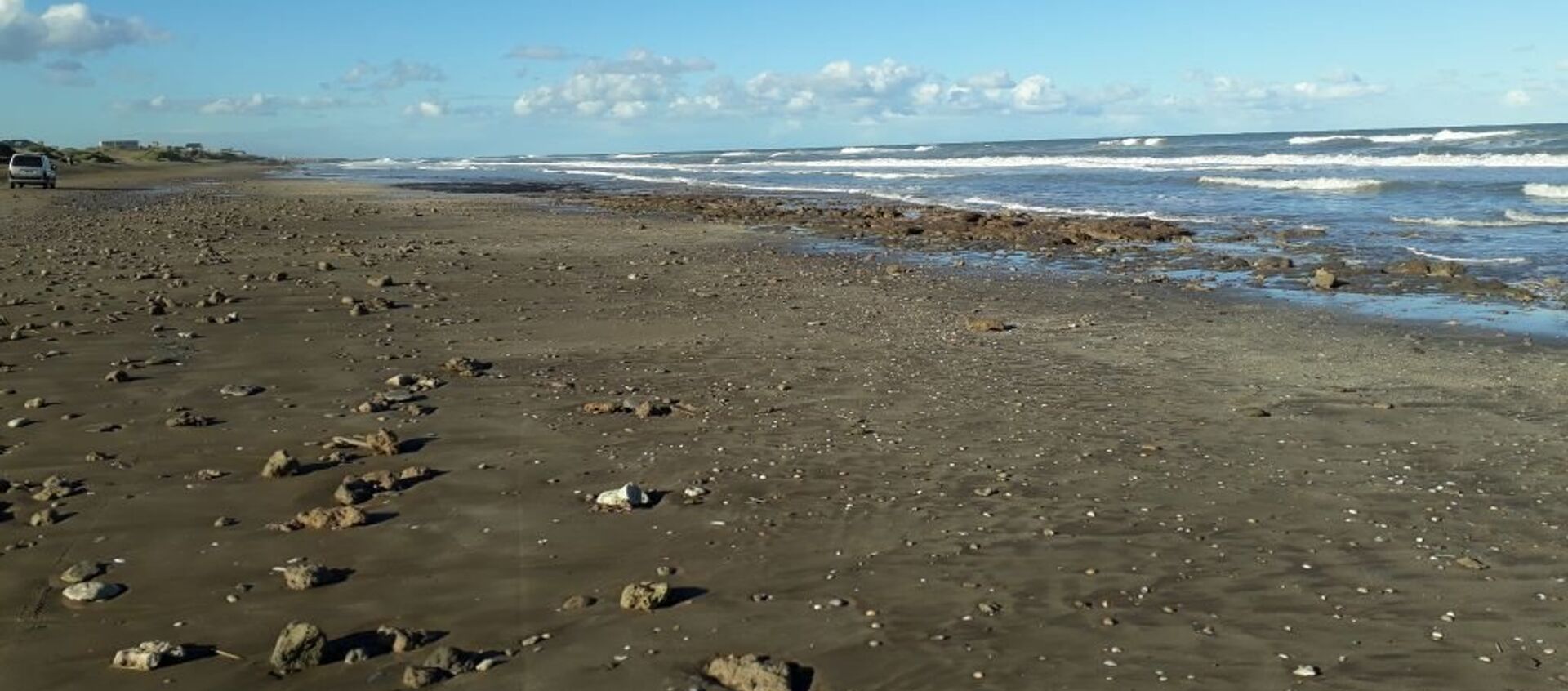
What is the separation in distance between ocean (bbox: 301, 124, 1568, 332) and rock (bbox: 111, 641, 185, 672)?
1583 cm

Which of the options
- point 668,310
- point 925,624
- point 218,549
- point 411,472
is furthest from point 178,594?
point 668,310

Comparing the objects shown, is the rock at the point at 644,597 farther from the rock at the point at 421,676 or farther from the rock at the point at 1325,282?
the rock at the point at 1325,282

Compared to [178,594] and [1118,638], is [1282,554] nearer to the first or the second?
[1118,638]

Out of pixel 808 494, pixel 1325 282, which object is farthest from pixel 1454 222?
pixel 808 494

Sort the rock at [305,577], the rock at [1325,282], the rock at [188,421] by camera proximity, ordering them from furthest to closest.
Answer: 1. the rock at [1325,282]
2. the rock at [188,421]
3. the rock at [305,577]

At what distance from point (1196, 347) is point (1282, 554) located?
556 cm

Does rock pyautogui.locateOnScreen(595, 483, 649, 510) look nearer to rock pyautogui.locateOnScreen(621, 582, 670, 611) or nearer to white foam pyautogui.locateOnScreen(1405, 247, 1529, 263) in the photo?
rock pyautogui.locateOnScreen(621, 582, 670, 611)

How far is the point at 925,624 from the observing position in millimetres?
4562

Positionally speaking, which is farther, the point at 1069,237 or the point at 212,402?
the point at 1069,237

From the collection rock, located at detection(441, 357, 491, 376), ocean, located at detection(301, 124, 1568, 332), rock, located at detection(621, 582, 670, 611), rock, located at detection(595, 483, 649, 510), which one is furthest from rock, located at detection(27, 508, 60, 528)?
ocean, located at detection(301, 124, 1568, 332)

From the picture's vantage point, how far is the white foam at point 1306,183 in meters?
36.6

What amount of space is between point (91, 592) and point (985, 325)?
8.44 m

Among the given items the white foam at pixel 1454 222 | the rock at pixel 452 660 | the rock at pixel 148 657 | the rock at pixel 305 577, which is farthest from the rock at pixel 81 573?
the white foam at pixel 1454 222

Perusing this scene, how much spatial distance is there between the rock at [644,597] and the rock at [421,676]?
32.6 inches
